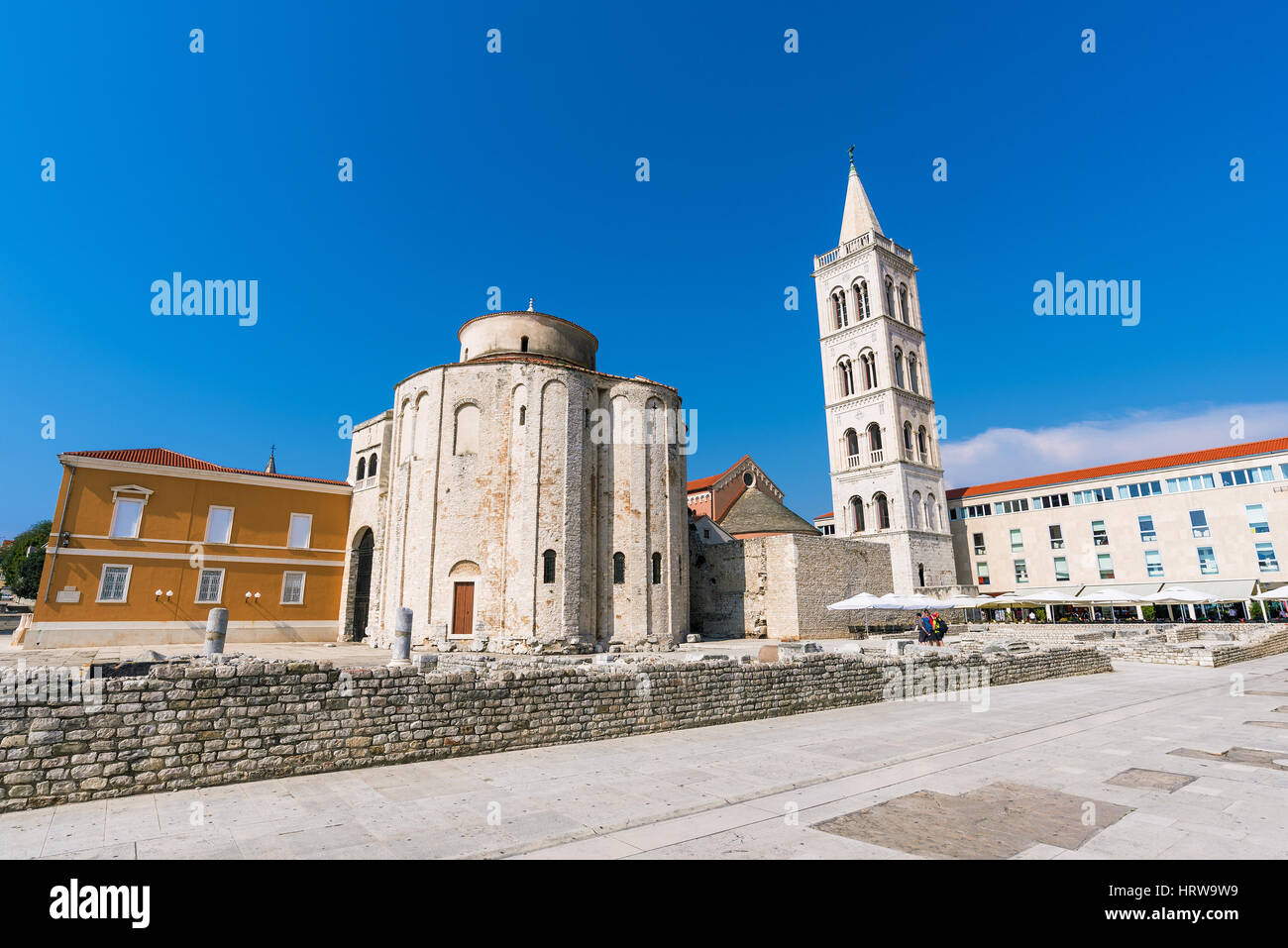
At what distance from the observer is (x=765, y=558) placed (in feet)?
108

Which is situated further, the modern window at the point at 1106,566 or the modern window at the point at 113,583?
the modern window at the point at 1106,566

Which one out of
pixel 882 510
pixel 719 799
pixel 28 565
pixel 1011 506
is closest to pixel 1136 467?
pixel 1011 506

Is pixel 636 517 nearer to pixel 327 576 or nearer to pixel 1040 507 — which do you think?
pixel 327 576

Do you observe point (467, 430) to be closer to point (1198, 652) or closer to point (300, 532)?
point (300, 532)

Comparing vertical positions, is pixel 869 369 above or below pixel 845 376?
below

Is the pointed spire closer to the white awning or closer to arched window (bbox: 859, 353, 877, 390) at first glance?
arched window (bbox: 859, 353, 877, 390)

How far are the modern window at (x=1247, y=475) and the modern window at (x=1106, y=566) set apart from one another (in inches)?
304

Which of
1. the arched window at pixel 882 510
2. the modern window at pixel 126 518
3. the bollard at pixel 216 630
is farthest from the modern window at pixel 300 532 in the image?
the arched window at pixel 882 510

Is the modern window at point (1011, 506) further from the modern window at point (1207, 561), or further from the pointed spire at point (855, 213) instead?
the pointed spire at point (855, 213)

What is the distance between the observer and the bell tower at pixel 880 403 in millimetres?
39844

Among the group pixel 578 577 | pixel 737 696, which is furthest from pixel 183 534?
pixel 737 696

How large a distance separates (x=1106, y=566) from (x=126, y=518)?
55767mm

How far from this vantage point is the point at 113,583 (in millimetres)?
23938
